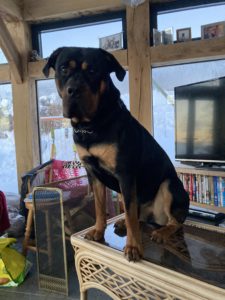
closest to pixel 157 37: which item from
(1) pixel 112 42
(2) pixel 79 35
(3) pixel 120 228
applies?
(1) pixel 112 42

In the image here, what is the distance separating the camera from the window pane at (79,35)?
313 cm

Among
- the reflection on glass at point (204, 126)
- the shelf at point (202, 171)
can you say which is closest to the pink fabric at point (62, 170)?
the shelf at point (202, 171)

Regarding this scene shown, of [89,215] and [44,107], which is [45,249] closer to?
[89,215]

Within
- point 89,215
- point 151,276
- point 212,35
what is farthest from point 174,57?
point 151,276

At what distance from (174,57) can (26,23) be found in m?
1.79

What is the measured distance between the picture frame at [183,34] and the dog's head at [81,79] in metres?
1.81

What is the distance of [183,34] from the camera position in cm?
271

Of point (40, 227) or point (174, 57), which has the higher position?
point (174, 57)

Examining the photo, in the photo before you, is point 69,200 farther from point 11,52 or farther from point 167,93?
point 11,52

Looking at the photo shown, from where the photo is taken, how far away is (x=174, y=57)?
2703 mm

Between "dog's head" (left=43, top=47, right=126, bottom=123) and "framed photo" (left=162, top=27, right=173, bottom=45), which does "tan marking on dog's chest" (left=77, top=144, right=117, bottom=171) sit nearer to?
"dog's head" (left=43, top=47, right=126, bottom=123)

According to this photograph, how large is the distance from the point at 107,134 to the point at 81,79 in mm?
223

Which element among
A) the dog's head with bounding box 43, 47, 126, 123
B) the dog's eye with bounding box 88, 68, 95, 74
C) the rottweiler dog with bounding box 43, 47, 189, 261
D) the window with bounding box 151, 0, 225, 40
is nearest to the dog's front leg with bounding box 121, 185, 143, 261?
the rottweiler dog with bounding box 43, 47, 189, 261

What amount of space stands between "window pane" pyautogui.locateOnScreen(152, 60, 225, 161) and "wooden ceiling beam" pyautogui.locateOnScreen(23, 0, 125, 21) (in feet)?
2.66
